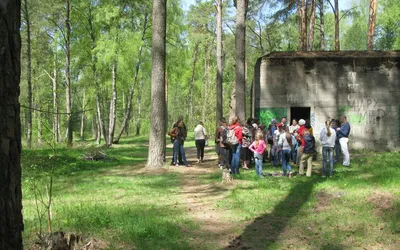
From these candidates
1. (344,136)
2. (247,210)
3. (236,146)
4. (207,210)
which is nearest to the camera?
(247,210)

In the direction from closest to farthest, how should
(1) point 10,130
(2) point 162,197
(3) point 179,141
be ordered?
1. (1) point 10,130
2. (2) point 162,197
3. (3) point 179,141

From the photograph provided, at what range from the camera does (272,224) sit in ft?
22.8

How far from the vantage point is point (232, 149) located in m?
11.5

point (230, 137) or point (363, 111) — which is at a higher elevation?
point (363, 111)

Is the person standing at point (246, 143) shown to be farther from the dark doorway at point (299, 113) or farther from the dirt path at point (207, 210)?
the dark doorway at point (299, 113)

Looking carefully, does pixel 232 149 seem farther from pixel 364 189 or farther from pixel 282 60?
pixel 282 60

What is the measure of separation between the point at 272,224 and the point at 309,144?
4.59 metres

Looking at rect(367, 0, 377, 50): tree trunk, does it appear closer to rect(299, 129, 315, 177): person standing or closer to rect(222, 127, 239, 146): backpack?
rect(299, 129, 315, 177): person standing

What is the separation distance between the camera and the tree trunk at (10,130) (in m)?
2.18

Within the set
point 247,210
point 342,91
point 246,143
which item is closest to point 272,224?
point 247,210

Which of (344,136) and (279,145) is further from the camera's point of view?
(344,136)

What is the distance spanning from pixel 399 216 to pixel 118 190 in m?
6.43

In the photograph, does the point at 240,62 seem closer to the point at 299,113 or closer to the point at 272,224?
the point at 299,113

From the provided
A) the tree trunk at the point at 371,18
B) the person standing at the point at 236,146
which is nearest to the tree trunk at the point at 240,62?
the person standing at the point at 236,146
